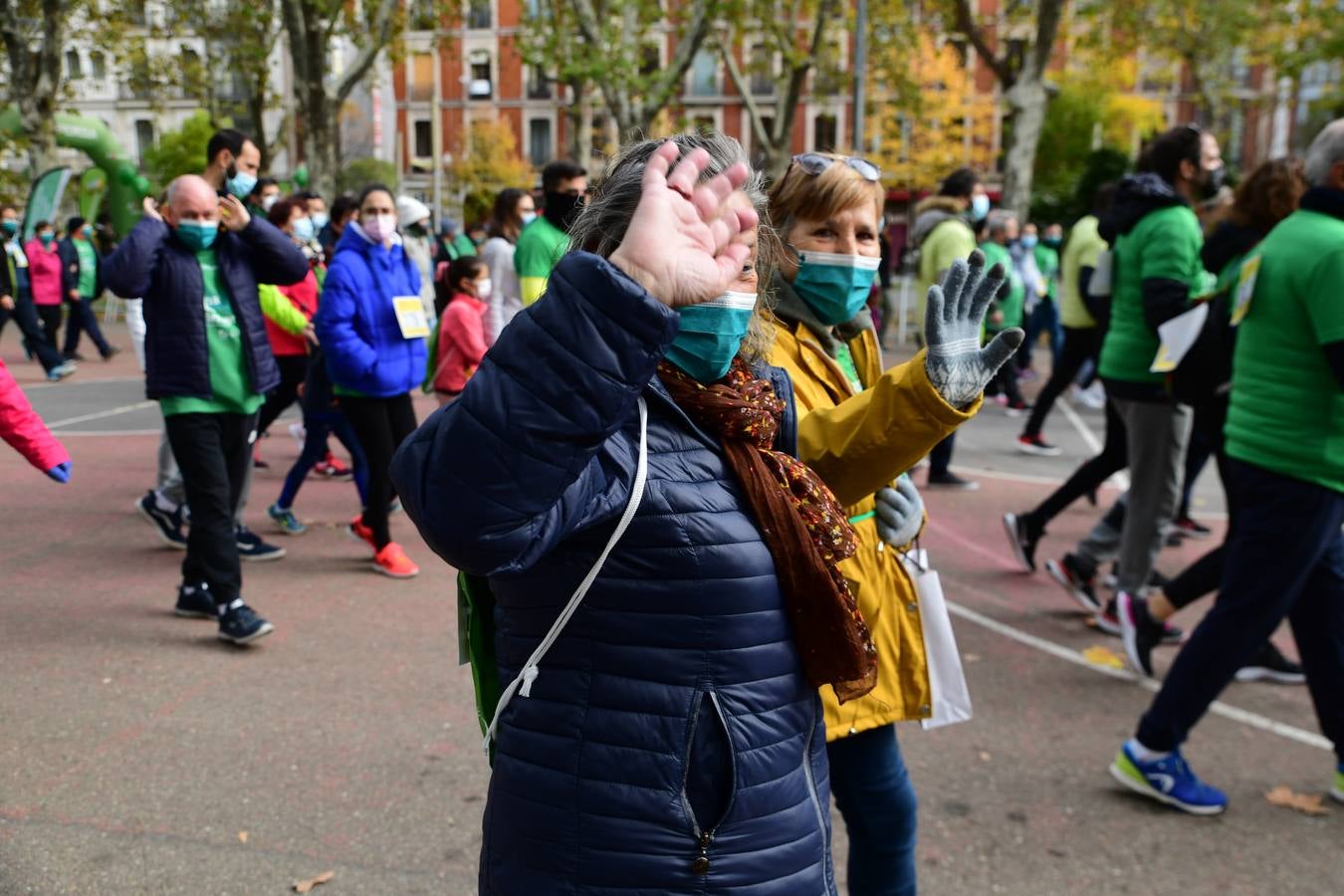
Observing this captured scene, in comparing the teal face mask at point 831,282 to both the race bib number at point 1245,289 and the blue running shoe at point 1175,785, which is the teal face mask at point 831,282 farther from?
the blue running shoe at point 1175,785

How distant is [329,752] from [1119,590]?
3.38 m

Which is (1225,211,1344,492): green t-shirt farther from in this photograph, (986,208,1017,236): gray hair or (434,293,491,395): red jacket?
(986,208,1017,236): gray hair

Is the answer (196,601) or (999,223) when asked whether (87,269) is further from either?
(196,601)

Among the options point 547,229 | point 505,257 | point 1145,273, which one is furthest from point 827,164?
point 505,257

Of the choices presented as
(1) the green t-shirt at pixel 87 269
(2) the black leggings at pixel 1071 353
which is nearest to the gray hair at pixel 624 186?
(2) the black leggings at pixel 1071 353

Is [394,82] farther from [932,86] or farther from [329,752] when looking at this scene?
[329,752]

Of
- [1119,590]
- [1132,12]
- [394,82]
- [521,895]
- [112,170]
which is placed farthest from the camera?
[394,82]

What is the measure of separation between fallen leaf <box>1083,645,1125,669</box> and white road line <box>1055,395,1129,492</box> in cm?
406

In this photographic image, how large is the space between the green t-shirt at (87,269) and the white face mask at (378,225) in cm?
1345

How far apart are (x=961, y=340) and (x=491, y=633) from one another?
94 centimetres

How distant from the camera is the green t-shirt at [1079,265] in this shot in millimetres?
9570

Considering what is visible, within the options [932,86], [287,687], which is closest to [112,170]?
[287,687]

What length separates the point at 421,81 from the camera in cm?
6400

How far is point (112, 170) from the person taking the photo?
26.1m
